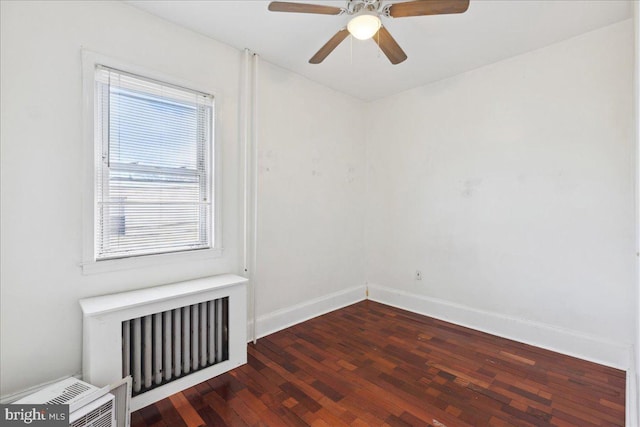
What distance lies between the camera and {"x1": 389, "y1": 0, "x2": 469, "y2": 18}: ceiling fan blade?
1.71 m

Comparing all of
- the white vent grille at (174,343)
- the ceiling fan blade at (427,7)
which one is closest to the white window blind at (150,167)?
the white vent grille at (174,343)

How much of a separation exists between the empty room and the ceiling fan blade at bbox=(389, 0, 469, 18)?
21mm

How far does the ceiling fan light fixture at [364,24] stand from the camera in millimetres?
1851

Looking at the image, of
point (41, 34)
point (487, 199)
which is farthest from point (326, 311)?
point (41, 34)

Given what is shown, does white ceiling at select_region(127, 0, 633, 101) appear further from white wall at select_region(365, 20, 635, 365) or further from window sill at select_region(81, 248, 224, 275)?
window sill at select_region(81, 248, 224, 275)

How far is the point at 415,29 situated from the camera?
2518mm

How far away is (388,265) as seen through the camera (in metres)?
4.09

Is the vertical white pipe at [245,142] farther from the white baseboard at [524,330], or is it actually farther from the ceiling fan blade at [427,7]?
the white baseboard at [524,330]

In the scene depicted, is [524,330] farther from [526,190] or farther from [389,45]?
[389,45]

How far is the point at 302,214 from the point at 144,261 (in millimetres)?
1703

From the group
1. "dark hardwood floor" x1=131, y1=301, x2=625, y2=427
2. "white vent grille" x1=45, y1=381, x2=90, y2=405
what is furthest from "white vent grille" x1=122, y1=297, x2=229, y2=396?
"white vent grille" x1=45, y1=381, x2=90, y2=405

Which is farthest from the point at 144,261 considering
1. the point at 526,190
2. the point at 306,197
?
the point at 526,190

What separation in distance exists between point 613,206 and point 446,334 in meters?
1.84

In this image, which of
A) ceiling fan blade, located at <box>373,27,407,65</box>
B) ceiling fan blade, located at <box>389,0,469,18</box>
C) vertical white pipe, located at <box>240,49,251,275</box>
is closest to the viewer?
ceiling fan blade, located at <box>389,0,469,18</box>
